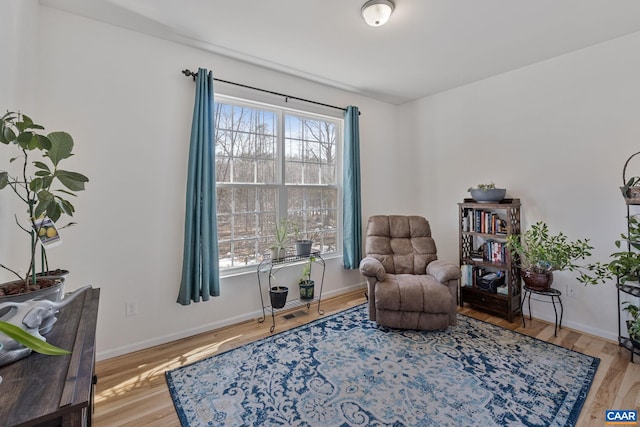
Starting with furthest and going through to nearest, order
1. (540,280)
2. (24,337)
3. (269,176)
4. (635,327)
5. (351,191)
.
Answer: (351,191) → (269,176) → (540,280) → (635,327) → (24,337)

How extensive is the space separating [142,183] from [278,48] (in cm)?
171

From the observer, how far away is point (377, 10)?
2.03 meters

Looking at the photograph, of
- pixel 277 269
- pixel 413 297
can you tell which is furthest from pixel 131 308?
pixel 413 297

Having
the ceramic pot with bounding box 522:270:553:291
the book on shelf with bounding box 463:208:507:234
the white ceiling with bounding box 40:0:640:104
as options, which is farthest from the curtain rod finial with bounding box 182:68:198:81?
the ceramic pot with bounding box 522:270:553:291

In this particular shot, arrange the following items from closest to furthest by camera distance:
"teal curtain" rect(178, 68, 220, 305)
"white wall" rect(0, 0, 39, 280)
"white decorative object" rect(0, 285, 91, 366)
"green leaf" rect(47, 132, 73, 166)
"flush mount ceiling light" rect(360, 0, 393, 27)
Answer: "white decorative object" rect(0, 285, 91, 366) → "green leaf" rect(47, 132, 73, 166) → "white wall" rect(0, 0, 39, 280) → "flush mount ceiling light" rect(360, 0, 393, 27) → "teal curtain" rect(178, 68, 220, 305)

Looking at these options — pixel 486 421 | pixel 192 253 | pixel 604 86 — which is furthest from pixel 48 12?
pixel 604 86

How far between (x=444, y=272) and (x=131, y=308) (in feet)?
8.95

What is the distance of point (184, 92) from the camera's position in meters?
2.57

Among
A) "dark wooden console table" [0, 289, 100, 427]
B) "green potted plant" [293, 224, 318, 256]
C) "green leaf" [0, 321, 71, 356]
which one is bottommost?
"dark wooden console table" [0, 289, 100, 427]

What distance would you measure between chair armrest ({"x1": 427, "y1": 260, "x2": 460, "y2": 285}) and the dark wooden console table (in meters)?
2.53

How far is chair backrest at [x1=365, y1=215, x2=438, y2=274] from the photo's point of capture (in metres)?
3.14

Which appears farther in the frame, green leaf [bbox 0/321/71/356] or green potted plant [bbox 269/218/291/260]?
green potted plant [bbox 269/218/291/260]

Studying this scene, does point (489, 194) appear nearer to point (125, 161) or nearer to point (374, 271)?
point (374, 271)

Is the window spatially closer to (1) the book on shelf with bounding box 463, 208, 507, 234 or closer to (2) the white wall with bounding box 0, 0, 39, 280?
(2) the white wall with bounding box 0, 0, 39, 280
